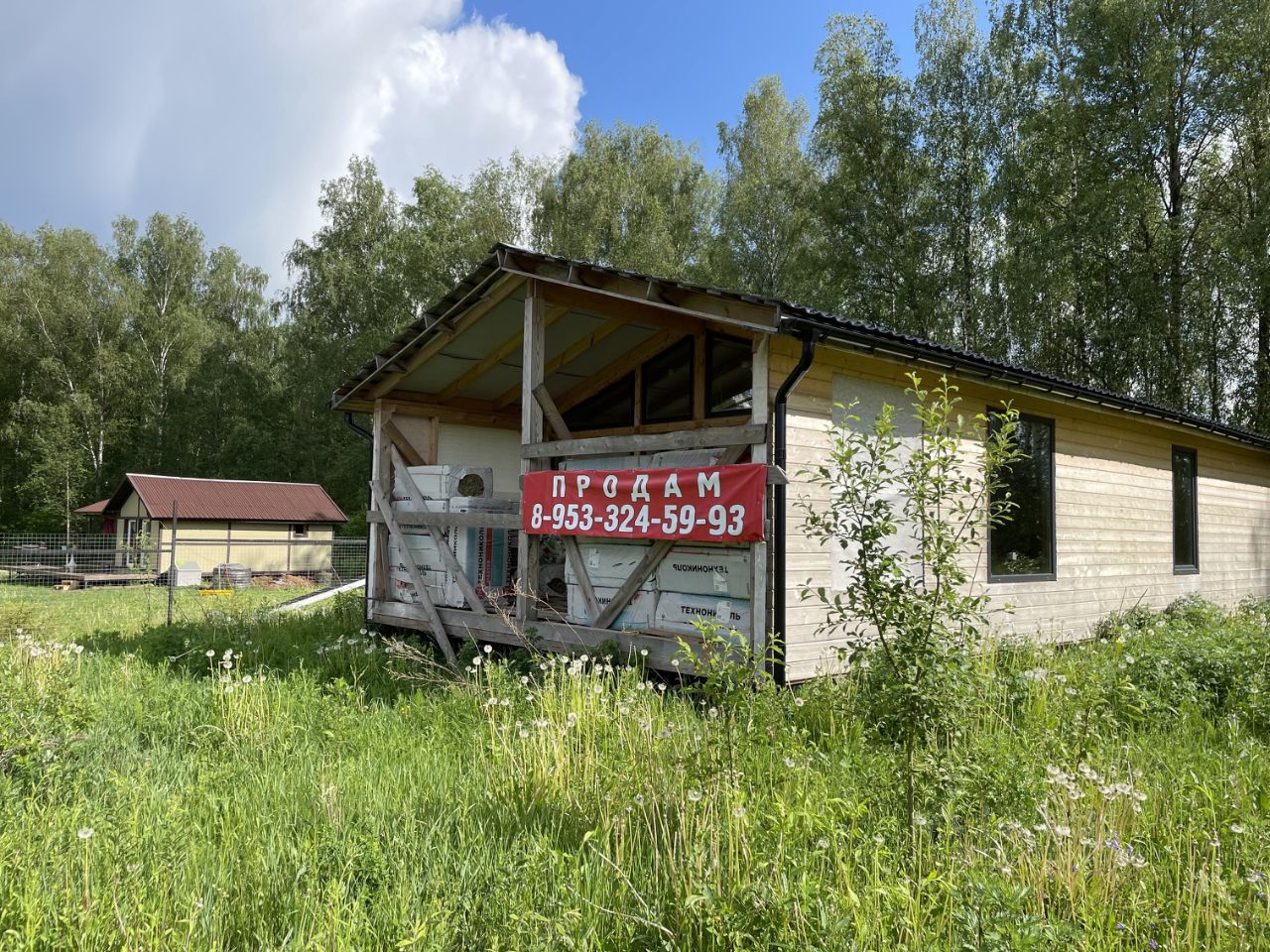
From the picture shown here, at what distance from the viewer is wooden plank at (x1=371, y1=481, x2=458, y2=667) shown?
8.93m

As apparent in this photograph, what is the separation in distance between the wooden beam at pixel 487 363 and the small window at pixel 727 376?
166 centimetres

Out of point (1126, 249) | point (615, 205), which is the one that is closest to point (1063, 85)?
point (1126, 249)

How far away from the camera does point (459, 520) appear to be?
29.3ft

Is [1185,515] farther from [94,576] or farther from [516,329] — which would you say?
[94,576]

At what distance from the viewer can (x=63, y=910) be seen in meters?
2.83

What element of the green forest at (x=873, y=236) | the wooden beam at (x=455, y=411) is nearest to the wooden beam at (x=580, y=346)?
the wooden beam at (x=455, y=411)

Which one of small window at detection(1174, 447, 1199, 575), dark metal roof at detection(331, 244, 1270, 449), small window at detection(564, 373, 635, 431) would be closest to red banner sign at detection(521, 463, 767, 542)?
dark metal roof at detection(331, 244, 1270, 449)

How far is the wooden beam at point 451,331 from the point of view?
842 centimetres

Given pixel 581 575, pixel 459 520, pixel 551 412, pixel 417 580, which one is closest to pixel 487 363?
pixel 459 520

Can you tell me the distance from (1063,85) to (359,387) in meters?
18.7

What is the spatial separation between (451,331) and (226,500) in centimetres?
2395

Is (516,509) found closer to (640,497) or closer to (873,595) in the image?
(640,497)

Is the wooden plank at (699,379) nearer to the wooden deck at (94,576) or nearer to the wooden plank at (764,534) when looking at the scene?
the wooden plank at (764,534)

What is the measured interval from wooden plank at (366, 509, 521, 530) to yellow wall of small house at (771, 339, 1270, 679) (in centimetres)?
306
